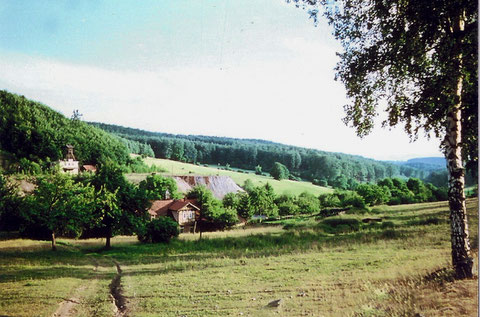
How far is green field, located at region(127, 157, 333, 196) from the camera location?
4.61 meters

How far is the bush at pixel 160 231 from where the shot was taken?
4.34m

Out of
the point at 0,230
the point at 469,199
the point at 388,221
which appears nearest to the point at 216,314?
the point at 388,221

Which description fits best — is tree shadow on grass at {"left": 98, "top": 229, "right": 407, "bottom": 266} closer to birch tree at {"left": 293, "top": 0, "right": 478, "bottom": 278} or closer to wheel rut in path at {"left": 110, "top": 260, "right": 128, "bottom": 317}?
wheel rut in path at {"left": 110, "top": 260, "right": 128, "bottom": 317}

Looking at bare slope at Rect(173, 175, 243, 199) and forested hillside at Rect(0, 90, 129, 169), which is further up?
forested hillside at Rect(0, 90, 129, 169)

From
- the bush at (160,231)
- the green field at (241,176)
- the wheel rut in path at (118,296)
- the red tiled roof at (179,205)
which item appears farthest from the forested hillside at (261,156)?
the wheel rut in path at (118,296)

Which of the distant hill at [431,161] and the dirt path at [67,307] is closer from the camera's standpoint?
the dirt path at [67,307]

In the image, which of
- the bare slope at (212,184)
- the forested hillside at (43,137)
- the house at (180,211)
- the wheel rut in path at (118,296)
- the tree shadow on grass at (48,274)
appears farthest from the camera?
the bare slope at (212,184)

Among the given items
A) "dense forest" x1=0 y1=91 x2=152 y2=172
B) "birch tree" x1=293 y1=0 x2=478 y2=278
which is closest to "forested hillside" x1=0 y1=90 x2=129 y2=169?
"dense forest" x1=0 y1=91 x2=152 y2=172

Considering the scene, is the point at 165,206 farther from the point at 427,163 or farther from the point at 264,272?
the point at 427,163

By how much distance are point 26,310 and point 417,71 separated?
583cm

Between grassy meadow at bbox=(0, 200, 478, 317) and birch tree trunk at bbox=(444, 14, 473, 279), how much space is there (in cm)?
19

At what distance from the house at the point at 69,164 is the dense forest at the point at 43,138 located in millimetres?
63

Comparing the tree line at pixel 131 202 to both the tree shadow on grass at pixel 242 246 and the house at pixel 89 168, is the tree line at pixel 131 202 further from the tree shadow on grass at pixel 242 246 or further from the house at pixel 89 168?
the tree shadow on grass at pixel 242 246

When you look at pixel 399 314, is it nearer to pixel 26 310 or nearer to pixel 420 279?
pixel 420 279
